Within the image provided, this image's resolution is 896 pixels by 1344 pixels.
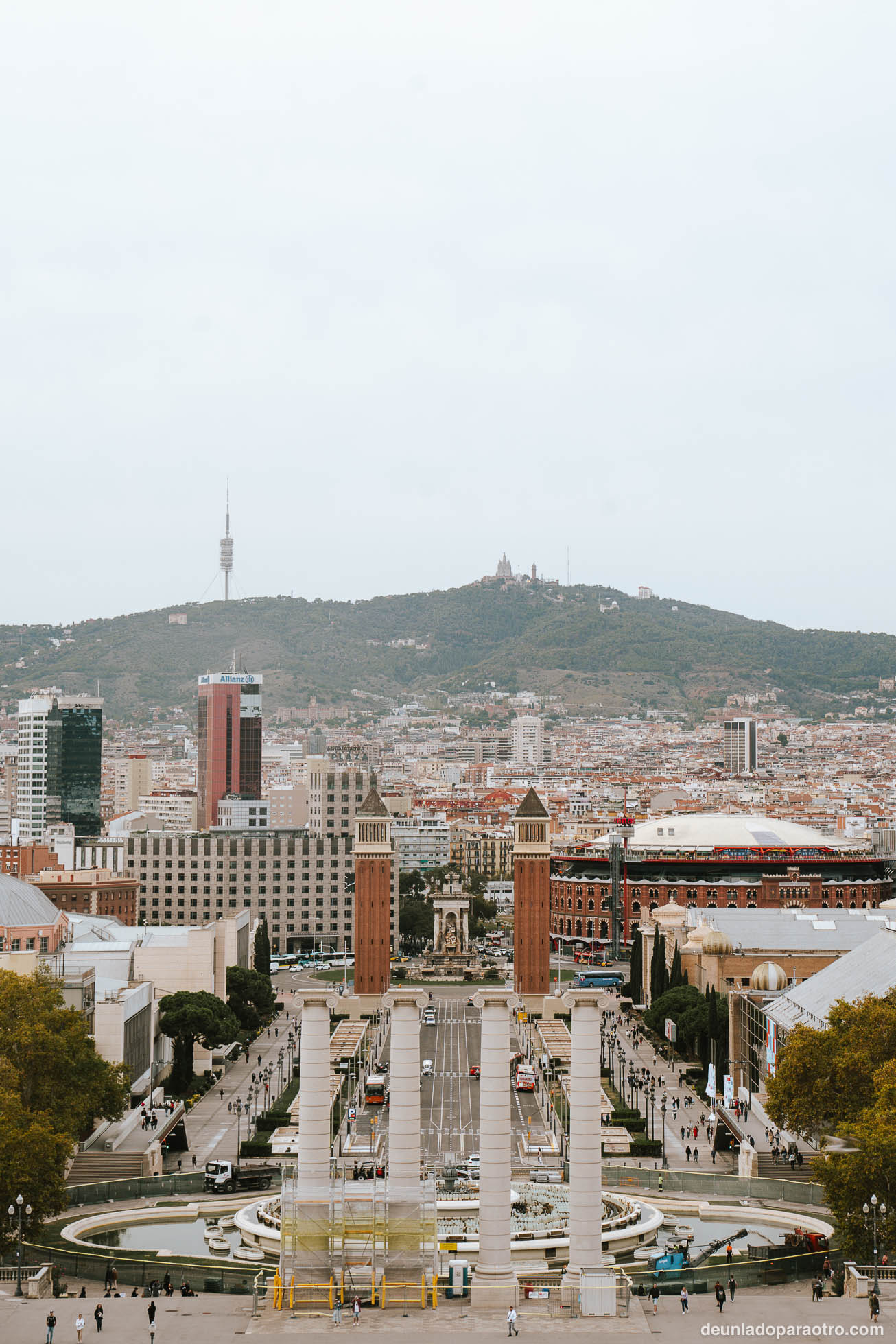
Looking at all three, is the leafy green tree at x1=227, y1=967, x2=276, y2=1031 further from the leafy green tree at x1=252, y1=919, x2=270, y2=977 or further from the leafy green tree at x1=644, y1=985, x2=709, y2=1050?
the leafy green tree at x1=644, y1=985, x2=709, y2=1050

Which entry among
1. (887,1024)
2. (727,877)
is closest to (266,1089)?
(887,1024)

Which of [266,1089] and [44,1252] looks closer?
[44,1252]

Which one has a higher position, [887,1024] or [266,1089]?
[887,1024]

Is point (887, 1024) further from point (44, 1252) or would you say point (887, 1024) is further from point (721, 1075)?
point (721, 1075)

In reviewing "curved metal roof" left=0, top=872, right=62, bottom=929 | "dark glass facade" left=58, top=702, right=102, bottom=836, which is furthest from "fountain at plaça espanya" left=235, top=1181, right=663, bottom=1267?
"dark glass facade" left=58, top=702, right=102, bottom=836

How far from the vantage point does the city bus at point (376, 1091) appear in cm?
7288

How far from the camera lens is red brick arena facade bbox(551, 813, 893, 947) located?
127 m

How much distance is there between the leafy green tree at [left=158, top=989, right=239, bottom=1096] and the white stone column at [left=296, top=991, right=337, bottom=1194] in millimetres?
31752

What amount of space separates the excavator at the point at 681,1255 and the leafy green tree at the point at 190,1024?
30158 mm

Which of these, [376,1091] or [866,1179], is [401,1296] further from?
[376,1091]

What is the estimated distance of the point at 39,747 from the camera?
190000 millimetres

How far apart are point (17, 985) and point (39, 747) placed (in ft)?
478

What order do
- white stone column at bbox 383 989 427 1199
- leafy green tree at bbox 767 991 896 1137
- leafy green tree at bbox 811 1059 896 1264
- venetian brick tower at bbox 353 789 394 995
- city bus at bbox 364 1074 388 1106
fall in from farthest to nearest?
venetian brick tower at bbox 353 789 394 995
city bus at bbox 364 1074 388 1106
leafy green tree at bbox 767 991 896 1137
leafy green tree at bbox 811 1059 896 1264
white stone column at bbox 383 989 427 1199

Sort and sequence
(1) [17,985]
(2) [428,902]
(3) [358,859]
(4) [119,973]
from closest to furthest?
(1) [17,985]
(4) [119,973]
(3) [358,859]
(2) [428,902]
